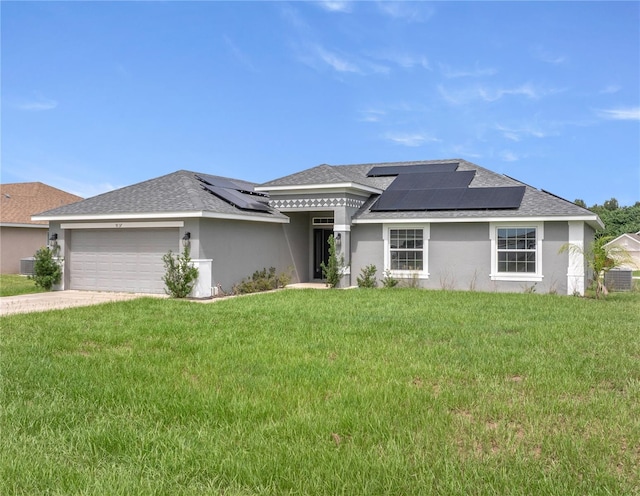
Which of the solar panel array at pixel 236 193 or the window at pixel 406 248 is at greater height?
the solar panel array at pixel 236 193

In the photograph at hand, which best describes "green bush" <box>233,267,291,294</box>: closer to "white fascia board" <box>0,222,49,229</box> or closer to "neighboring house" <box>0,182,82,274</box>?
"neighboring house" <box>0,182,82,274</box>

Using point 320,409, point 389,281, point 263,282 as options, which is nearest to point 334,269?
point 389,281

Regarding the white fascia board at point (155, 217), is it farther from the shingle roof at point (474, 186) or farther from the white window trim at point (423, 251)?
the white window trim at point (423, 251)

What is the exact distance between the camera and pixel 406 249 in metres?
19.5

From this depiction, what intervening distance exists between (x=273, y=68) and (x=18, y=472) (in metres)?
15.8

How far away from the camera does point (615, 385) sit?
21.7ft

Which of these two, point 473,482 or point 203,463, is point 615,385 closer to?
point 473,482

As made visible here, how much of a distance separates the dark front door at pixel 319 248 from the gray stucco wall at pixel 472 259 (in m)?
3.15

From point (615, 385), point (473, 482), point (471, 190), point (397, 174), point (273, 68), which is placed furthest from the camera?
point (397, 174)

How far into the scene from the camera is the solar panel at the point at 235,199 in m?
18.7

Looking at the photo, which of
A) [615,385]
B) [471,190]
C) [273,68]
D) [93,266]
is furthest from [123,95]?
[615,385]

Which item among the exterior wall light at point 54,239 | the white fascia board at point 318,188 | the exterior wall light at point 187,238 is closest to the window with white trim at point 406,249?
the white fascia board at point 318,188

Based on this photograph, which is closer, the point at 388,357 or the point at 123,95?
the point at 388,357

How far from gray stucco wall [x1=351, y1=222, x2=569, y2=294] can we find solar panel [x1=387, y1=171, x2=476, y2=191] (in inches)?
94.4
